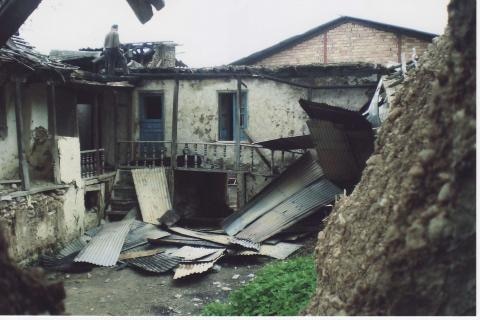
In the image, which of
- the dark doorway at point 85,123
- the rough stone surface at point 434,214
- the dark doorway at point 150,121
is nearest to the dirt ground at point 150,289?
the rough stone surface at point 434,214

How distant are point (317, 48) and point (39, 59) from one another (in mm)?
11055

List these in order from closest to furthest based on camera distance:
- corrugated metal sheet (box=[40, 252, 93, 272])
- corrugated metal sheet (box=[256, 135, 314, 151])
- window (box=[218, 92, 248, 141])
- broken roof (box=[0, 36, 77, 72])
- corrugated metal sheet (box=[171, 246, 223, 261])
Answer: broken roof (box=[0, 36, 77, 72]) → corrugated metal sheet (box=[40, 252, 93, 272]) → corrugated metal sheet (box=[171, 246, 223, 261]) → corrugated metal sheet (box=[256, 135, 314, 151]) → window (box=[218, 92, 248, 141])

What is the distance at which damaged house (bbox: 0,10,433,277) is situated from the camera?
9.59 m

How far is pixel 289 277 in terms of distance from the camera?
6.04 metres

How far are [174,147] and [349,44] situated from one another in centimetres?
800

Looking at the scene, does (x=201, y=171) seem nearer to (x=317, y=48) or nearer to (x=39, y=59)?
(x=39, y=59)

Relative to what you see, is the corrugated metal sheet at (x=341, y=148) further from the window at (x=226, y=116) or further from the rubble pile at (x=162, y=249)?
the window at (x=226, y=116)

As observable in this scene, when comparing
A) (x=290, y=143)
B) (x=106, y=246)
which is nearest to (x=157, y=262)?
(x=106, y=246)

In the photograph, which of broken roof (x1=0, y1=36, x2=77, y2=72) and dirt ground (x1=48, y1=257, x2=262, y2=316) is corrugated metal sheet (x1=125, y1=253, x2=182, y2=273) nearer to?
dirt ground (x1=48, y1=257, x2=262, y2=316)

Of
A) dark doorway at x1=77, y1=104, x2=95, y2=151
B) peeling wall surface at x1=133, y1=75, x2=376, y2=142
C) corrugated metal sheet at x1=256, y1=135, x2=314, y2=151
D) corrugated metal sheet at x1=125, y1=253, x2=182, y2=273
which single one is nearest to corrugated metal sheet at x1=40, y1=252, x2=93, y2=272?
corrugated metal sheet at x1=125, y1=253, x2=182, y2=273

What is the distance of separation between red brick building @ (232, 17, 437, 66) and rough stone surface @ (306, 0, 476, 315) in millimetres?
14897

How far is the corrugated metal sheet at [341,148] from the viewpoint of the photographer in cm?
912

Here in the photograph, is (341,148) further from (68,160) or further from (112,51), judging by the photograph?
(112,51)

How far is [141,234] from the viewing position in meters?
11.3
